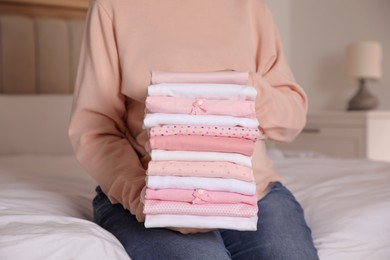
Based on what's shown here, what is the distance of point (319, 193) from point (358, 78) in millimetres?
1946

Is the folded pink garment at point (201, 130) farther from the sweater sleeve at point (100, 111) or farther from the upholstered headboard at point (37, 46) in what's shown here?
the upholstered headboard at point (37, 46)

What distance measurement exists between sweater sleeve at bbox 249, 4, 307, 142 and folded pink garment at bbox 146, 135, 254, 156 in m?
0.19

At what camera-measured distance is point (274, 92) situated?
114 cm

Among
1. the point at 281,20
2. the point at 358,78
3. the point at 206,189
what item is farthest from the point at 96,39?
the point at 281,20

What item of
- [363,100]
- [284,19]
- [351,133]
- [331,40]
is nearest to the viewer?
[351,133]

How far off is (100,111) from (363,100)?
2.29m

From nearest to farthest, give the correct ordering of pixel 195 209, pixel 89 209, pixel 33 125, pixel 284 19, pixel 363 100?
1. pixel 195 209
2. pixel 89 209
3. pixel 33 125
4. pixel 363 100
5. pixel 284 19

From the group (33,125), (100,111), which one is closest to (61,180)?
(100,111)

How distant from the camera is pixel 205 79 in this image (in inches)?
37.2

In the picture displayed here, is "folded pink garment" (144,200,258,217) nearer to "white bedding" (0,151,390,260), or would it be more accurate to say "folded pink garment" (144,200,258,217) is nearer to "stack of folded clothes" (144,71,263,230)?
"stack of folded clothes" (144,71,263,230)

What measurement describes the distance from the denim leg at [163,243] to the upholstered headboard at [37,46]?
5.43ft

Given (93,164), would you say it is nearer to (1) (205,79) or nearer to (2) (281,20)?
(1) (205,79)

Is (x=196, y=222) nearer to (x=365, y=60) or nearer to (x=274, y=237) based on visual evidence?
(x=274, y=237)

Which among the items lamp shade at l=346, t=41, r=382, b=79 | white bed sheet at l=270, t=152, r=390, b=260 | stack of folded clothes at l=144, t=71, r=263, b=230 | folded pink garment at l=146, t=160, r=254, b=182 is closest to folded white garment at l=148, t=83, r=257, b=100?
stack of folded clothes at l=144, t=71, r=263, b=230
